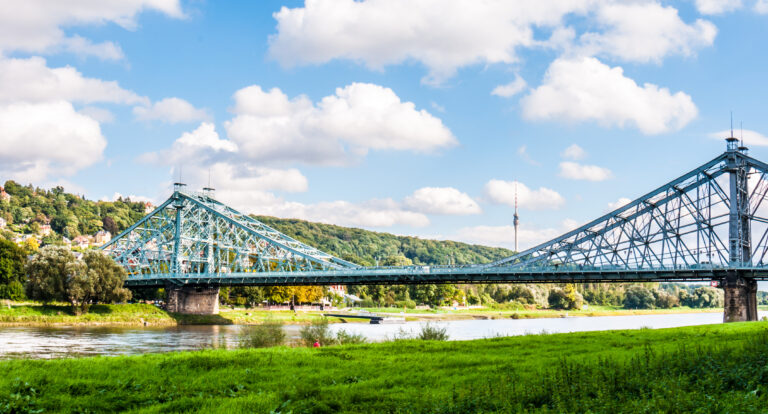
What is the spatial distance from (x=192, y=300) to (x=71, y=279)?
63.2ft

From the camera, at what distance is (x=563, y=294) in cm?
14438

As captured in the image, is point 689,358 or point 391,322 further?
point 391,322

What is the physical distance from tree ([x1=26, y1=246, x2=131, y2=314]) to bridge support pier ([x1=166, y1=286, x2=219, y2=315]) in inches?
520

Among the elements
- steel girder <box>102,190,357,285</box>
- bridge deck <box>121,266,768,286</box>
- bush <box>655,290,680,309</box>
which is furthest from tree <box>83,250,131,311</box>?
bush <box>655,290,680,309</box>

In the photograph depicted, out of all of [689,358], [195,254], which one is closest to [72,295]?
[195,254]

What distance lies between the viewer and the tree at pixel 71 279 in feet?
225

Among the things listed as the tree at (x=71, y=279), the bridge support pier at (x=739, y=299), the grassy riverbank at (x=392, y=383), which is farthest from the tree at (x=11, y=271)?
the bridge support pier at (x=739, y=299)

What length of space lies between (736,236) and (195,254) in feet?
228

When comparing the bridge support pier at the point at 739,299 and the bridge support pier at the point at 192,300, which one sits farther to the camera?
the bridge support pier at the point at 192,300

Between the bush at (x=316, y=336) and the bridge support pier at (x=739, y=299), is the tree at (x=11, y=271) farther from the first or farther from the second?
the bridge support pier at (x=739, y=299)

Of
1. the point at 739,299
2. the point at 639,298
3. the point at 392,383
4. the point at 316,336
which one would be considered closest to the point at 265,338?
the point at 316,336

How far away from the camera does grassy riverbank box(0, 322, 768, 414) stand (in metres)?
11.4

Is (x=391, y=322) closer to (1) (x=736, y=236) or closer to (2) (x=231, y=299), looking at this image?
(2) (x=231, y=299)

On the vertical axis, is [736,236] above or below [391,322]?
above
